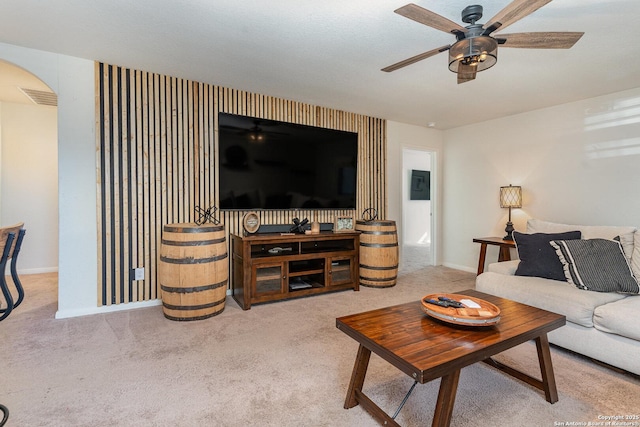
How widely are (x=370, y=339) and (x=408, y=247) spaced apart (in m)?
5.90

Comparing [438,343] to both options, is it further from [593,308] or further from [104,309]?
[104,309]

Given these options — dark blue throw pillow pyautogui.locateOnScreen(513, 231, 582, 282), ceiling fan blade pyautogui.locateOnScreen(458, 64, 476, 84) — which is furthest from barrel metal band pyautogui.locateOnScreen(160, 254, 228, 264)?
dark blue throw pillow pyautogui.locateOnScreen(513, 231, 582, 282)

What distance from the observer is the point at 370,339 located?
1454 mm

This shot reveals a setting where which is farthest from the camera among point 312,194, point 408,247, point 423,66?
point 408,247

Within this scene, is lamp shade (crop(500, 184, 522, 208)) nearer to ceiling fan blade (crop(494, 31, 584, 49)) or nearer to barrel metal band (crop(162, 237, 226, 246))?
ceiling fan blade (crop(494, 31, 584, 49))

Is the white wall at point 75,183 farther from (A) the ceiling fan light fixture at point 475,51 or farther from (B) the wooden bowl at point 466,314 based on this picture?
(A) the ceiling fan light fixture at point 475,51

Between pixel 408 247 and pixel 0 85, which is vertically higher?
pixel 0 85

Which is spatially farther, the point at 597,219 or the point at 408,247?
the point at 408,247

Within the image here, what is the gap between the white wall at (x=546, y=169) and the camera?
339cm

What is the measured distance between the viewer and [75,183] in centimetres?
283

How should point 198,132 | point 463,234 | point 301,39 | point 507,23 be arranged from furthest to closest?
point 463,234 < point 198,132 < point 301,39 < point 507,23

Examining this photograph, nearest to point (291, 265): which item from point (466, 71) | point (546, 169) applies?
point (466, 71)

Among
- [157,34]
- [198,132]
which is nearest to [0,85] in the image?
[198,132]

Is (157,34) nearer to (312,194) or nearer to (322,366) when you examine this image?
(312,194)
